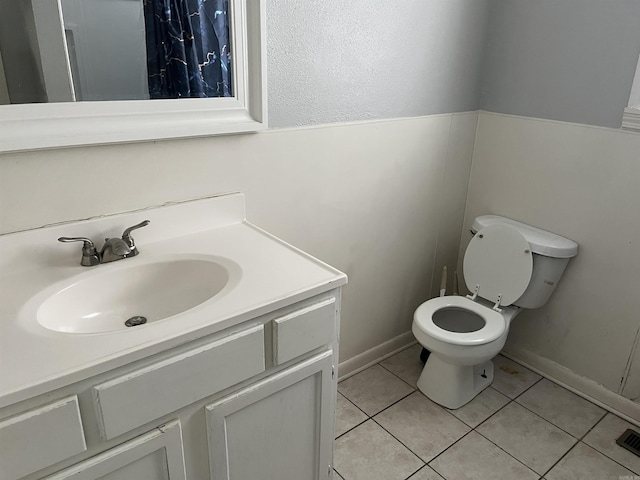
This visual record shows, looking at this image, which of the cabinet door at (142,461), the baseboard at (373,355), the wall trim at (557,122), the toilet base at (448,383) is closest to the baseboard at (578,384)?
the toilet base at (448,383)

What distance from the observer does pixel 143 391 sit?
0.98 metres

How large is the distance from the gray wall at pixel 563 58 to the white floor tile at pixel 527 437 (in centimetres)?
121

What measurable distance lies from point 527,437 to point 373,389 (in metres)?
0.64

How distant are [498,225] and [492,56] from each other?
76cm

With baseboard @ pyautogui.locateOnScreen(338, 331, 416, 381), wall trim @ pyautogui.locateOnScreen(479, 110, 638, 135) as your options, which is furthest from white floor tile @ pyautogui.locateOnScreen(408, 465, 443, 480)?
wall trim @ pyautogui.locateOnScreen(479, 110, 638, 135)

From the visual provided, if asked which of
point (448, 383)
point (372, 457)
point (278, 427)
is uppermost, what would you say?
point (278, 427)

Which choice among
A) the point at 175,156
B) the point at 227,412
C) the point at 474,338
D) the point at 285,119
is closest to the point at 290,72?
the point at 285,119

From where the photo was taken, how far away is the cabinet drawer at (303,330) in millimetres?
1178

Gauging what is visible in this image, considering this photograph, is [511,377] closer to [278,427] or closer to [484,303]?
[484,303]

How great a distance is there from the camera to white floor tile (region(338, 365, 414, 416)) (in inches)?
81.8

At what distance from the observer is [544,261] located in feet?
6.61

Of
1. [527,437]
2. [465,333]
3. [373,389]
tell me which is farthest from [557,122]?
[373,389]

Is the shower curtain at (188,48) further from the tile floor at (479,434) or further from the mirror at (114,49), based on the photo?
the tile floor at (479,434)

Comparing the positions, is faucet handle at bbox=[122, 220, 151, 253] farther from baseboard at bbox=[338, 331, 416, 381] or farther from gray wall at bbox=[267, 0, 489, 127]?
baseboard at bbox=[338, 331, 416, 381]
